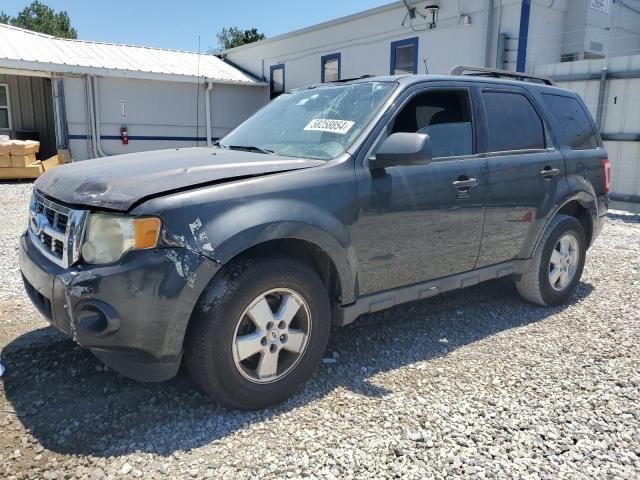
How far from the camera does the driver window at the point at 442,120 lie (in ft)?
12.2

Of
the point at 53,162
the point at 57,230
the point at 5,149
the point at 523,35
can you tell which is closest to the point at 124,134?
the point at 53,162

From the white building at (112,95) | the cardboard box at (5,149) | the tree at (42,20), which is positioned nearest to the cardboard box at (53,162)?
the cardboard box at (5,149)

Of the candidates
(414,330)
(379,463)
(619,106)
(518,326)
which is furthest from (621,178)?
(379,463)

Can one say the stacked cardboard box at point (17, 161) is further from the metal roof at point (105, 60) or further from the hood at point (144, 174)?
the hood at point (144, 174)

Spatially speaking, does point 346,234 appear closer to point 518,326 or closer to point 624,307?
point 518,326

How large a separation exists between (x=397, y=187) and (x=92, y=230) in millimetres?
1817

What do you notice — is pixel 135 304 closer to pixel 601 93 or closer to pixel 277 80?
pixel 601 93

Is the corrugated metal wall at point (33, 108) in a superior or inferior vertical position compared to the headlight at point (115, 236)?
superior

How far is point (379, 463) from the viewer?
2561 millimetres

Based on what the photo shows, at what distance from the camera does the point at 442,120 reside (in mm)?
3932

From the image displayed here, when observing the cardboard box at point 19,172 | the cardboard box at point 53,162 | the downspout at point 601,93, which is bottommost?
the cardboard box at point 19,172

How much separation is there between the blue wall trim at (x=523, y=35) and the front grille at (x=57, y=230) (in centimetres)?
1073

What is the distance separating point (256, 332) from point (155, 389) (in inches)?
30.9

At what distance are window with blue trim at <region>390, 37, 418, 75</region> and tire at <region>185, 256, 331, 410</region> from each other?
1165cm
